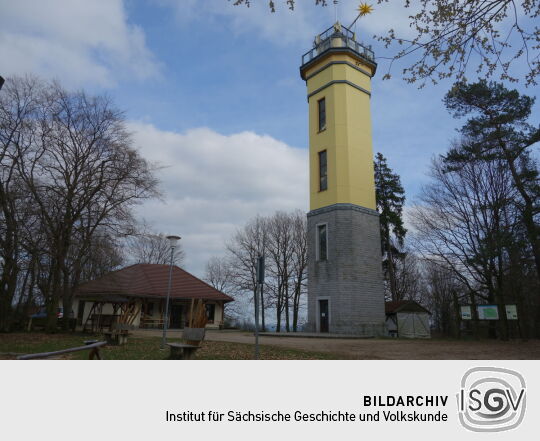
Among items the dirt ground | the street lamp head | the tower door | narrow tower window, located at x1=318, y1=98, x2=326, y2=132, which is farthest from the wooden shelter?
the dirt ground

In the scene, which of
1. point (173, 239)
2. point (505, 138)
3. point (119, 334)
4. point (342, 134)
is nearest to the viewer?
point (119, 334)

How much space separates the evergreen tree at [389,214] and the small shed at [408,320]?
7298 millimetres

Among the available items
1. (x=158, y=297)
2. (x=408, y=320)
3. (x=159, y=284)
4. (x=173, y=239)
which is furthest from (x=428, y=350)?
(x=159, y=284)

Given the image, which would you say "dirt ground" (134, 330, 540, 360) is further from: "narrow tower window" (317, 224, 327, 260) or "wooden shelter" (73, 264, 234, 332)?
"wooden shelter" (73, 264, 234, 332)

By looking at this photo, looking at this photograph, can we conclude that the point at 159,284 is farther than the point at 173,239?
Yes

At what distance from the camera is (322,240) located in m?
26.4

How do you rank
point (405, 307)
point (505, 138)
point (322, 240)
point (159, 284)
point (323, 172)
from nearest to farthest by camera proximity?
point (505, 138)
point (322, 240)
point (323, 172)
point (405, 307)
point (159, 284)

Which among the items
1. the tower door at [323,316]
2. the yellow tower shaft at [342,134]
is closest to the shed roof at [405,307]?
the tower door at [323,316]

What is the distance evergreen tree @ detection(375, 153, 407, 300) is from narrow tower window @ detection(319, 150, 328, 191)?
40.9 ft

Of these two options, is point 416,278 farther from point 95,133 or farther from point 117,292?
point 95,133

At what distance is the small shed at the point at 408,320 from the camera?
89.8ft

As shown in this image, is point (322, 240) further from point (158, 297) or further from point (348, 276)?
point (158, 297)

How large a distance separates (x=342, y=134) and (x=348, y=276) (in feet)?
32.3

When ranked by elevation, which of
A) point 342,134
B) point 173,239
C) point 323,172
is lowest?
point 173,239
